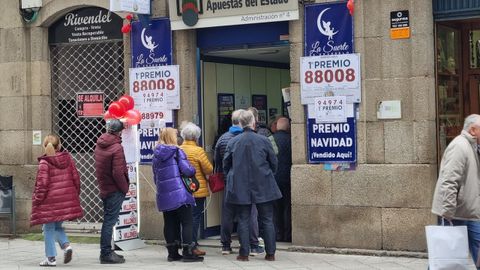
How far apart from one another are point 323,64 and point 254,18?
1.21 meters

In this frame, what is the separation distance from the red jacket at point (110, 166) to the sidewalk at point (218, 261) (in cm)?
96

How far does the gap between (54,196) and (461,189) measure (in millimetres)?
5046

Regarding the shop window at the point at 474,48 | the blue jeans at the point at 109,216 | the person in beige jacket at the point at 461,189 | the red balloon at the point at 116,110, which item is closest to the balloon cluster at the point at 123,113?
the red balloon at the point at 116,110

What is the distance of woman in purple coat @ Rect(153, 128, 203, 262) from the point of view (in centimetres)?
1048

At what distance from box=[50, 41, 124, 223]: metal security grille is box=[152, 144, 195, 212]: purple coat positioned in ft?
9.94

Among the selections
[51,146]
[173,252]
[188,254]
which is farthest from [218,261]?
A: [51,146]

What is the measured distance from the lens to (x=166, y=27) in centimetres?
1248

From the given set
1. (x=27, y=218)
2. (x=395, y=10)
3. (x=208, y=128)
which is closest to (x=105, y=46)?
(x=208, y=128)

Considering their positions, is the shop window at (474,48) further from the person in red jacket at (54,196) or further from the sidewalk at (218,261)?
the person in red jacket at (54,196)

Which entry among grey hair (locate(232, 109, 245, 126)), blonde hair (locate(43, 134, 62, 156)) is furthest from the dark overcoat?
blonde hair (locate(43, 134, 62, 156))

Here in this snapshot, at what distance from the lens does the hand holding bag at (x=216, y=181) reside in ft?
36.5

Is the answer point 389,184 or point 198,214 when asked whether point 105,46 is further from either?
point 389,184

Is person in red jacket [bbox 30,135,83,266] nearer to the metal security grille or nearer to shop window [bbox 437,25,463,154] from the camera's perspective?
the metal security grille

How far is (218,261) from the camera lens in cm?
1078
